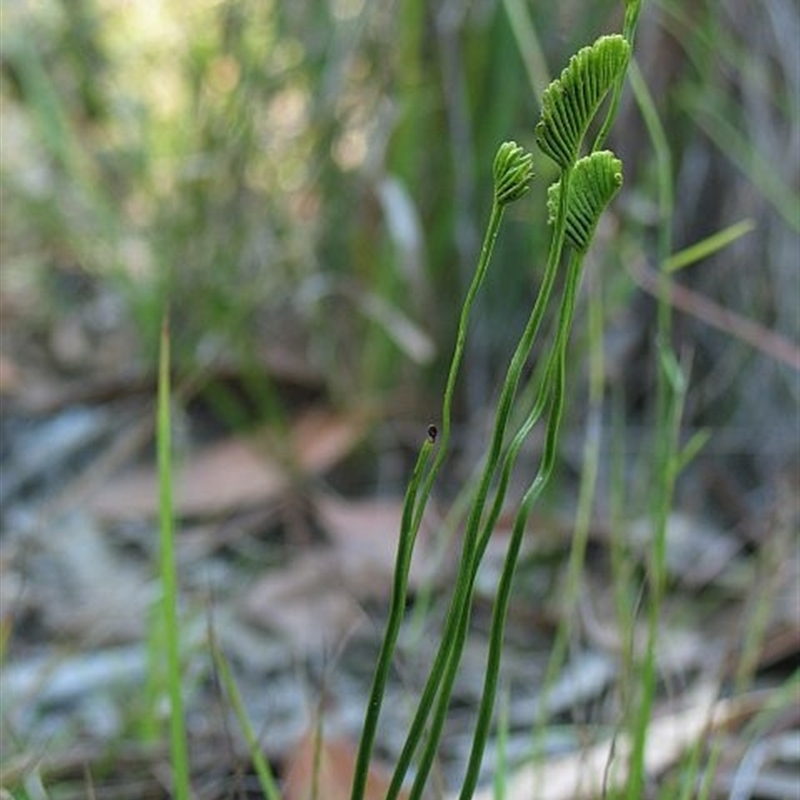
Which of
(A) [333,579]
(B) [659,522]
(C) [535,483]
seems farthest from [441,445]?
(A) [333,579]

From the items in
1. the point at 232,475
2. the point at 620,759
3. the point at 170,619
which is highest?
the point at 232,475

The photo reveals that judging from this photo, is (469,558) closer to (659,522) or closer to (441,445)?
(441,445)

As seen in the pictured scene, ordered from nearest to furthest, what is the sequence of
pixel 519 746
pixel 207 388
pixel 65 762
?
pixel 65 762 → pixel 519 746 → pixel 207 388

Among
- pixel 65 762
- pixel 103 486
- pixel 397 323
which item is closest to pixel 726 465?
pixel 397 323

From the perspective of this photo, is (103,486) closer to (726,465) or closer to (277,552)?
(277,552)

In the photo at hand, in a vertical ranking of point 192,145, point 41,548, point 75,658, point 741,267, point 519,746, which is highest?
point 192,145

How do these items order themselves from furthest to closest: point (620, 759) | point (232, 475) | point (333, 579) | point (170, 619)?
point (232, 475) < point (333, 579) < point (620, 759) < point (170, 619)
